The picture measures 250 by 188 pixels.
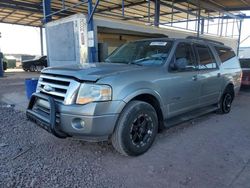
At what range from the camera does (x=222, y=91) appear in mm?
5340

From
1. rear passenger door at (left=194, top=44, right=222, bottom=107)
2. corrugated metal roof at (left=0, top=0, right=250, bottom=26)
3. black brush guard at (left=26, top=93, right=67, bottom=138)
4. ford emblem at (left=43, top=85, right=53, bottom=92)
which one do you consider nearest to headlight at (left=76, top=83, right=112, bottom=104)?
black brush guard at (left=26, top=93, right=67, bottom=138)

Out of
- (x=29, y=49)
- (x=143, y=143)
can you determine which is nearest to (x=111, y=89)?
(x=143, y=143)

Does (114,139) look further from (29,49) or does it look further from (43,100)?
(29,49)

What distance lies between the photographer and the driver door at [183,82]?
376 centimetres

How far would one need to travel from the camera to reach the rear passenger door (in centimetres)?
453

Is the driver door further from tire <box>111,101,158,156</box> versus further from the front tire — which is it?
the front tire

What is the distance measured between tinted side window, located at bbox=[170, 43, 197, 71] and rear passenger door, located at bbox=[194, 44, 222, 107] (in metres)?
0.23

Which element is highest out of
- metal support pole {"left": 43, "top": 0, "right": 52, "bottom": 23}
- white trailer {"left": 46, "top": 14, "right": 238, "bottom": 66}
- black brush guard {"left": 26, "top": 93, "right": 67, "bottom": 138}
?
metal support pole {"left": 43, "top": 0, "right": 52, "bottom": 23}

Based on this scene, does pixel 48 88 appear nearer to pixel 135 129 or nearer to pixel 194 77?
pixel 135 129

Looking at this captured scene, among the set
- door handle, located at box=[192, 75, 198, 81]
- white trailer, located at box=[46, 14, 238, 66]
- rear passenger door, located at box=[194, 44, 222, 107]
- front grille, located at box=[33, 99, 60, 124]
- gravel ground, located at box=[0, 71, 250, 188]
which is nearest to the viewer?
gravel ground, located at box=[0, 71, 250, 188]

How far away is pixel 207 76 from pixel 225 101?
137cm

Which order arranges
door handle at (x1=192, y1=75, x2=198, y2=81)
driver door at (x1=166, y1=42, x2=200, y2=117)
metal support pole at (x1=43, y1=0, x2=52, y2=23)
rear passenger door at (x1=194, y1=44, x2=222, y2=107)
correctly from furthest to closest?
metal support pole at (x1=43, y1=0, x2=52, y2=23) → rear passenger door at (x1=194, y1=44, x2=222, y2=107) → door handle at (x1=192, y1=75, x2=198, y2=81) → driver door at (x1=166, y1=42, x2=200, y2=117)

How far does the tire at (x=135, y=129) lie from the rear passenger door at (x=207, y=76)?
165 cm

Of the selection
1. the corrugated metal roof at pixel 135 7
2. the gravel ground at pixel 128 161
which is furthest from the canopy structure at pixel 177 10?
the gravel ground at pixel 128 161
